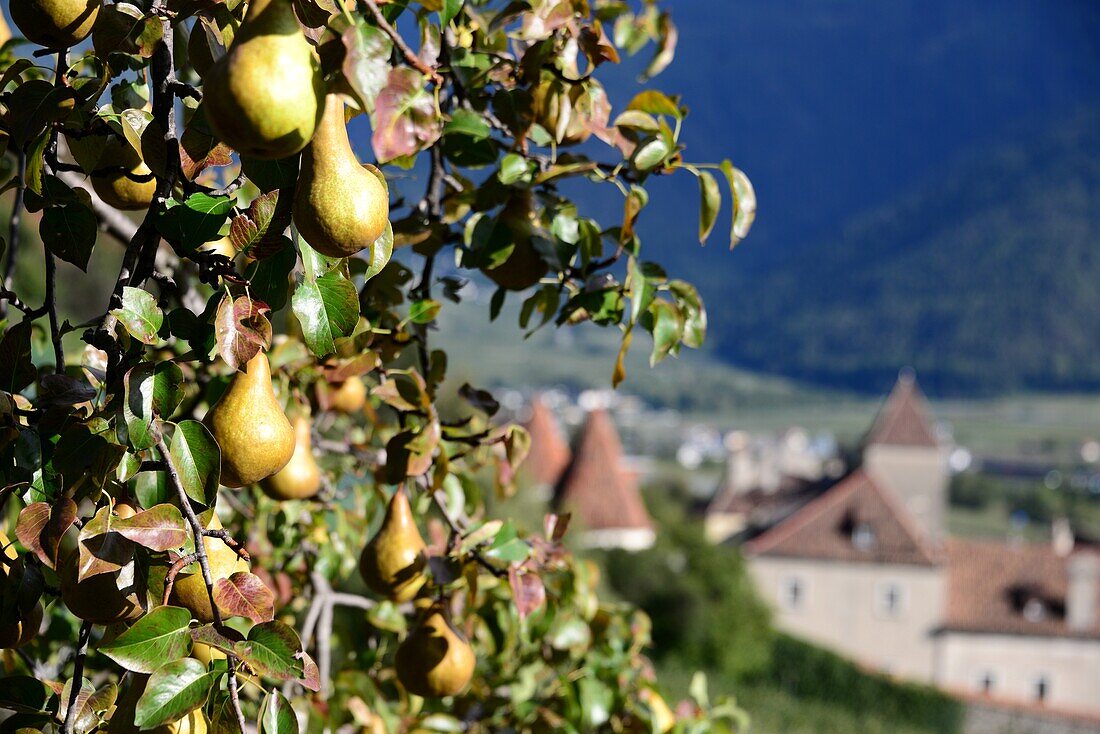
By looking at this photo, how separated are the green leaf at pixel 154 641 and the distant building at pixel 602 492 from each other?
78.4 feet

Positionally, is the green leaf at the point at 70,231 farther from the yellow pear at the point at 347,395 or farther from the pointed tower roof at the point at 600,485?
the pointed tower roof at the point at 600,485

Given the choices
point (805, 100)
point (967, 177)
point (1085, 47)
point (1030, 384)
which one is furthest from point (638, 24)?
point (1085, 47)

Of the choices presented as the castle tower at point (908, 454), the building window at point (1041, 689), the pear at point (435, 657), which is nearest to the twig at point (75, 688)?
the pear at point (435, 657)

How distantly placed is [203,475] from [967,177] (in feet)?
594

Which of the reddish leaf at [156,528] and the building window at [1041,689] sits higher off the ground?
the reddish leaf at [156,528]

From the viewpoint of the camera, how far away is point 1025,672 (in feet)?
87.0

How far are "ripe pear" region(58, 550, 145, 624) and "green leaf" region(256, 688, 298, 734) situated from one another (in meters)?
0.13

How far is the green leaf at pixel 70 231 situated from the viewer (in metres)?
0.91

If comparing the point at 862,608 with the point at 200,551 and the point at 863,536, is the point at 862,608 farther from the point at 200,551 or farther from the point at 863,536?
the point at 200,551

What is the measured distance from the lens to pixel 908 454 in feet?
128

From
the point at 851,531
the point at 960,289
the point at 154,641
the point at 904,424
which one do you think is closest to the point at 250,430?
the point at 154,641

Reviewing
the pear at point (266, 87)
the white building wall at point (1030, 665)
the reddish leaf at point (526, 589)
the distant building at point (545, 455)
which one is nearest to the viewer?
the pear at point (266, 87)

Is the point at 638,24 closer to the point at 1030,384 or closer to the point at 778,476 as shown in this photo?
the point at 778,476

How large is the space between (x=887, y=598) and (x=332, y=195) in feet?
99.1
